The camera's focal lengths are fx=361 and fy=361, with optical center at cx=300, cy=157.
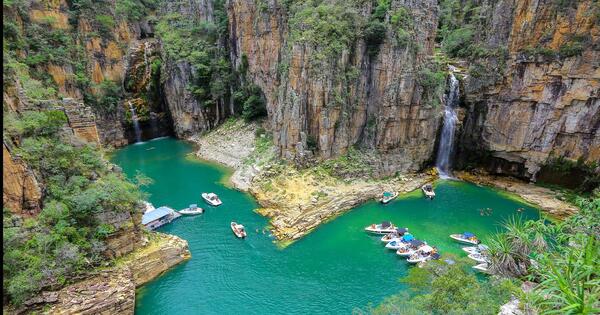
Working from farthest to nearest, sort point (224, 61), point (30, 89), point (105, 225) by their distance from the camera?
point (224, 61) < point (30, 89) < point (105, 225)

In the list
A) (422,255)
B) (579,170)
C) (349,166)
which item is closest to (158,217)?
(349,166)

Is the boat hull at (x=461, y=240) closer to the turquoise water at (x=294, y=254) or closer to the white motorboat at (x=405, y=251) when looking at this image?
the turquoise water at (x=294, y=254)

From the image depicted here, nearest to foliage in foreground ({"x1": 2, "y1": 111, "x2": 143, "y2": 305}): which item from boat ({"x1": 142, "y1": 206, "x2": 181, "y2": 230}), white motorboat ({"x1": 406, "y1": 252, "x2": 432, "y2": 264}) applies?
boat ({"x1": 142, "y1": 206, "x2": 181, "y2": 230})

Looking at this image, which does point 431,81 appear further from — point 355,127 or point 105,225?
point 105,225

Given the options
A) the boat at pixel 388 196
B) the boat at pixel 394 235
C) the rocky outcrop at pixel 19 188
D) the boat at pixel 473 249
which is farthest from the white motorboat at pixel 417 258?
the rocky outcrop at pixel 19 188

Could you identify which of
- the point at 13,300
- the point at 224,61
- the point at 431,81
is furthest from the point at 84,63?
the point at 431,81

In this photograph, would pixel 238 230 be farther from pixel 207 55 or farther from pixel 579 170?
pixel 207 55

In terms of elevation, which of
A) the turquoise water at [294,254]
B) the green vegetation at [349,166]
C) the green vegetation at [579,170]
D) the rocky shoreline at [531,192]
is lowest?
the turquoise water at [294,254]

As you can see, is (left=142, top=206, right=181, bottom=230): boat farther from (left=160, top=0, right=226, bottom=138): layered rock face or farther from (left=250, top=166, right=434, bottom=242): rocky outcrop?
(left=160, top=0, right=226, bottom=138): layered rock face
